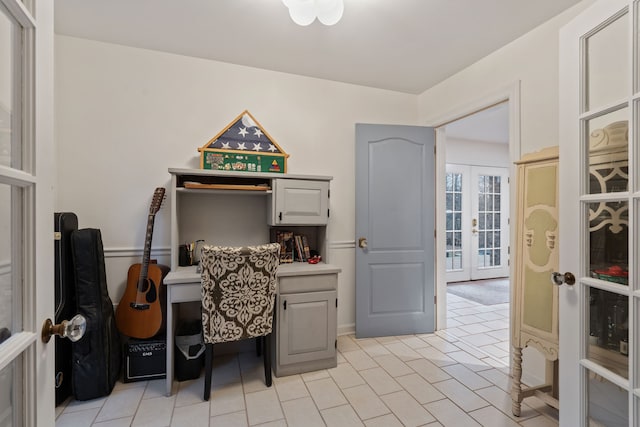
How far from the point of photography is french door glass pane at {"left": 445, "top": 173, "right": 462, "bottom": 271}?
5.16 meters

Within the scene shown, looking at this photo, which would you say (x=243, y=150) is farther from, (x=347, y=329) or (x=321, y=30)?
(x=347, y=329)

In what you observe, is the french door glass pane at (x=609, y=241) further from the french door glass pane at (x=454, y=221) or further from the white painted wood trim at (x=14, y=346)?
the french door glass pane at (x=454, y=221)

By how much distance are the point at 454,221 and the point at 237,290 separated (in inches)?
174

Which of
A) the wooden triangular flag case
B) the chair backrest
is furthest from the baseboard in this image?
the wooden triangular flag case

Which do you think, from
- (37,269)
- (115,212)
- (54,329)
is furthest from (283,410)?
(115,212)

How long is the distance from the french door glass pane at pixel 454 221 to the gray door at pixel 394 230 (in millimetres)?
2405

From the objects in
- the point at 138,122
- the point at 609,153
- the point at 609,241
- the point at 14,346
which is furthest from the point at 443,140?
the point at 14,346

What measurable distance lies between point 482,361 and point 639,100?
2172mm

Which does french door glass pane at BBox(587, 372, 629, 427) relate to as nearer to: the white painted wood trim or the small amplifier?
the white painted wood trim

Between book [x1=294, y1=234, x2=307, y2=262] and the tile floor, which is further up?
book [x1=294, y1=234, x2=307, y2=262]

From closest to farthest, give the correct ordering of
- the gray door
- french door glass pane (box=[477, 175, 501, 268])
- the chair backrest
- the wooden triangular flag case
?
the chair backrest < the wooden triangular flag case < the gray door < french door glass pane (box=[477, 175, 501, 268])

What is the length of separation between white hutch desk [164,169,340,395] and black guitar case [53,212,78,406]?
59 centimetres

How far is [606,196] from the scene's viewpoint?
1109mm

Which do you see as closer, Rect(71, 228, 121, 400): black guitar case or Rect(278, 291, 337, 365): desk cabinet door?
Rect(71, 228, 121, 400): black guitar case
